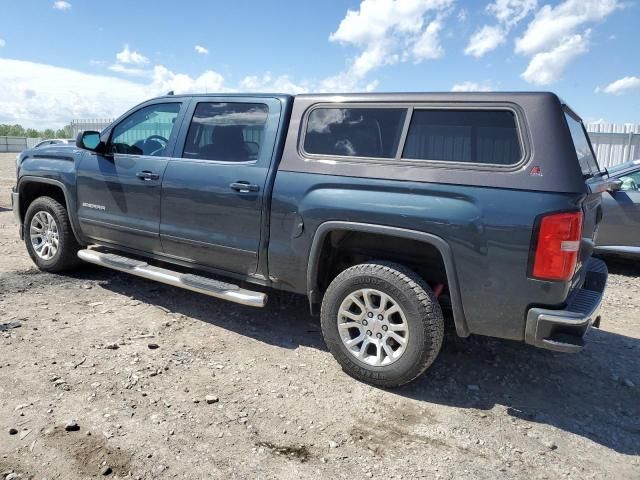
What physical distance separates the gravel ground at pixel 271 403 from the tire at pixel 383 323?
0.18m

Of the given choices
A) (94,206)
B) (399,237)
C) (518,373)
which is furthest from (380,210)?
(94,206)

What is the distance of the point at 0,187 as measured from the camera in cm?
1464

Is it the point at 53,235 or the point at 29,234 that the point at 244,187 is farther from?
the point at 29,234

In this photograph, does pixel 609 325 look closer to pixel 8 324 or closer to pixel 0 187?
pixel 8 324

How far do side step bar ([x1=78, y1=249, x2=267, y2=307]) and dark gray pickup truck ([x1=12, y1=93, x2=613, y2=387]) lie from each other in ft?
0.06

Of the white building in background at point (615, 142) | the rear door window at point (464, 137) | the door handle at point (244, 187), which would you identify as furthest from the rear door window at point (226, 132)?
the white building in background at point (615, 142)

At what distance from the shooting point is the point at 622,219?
253 inches

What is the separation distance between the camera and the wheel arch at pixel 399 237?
Result: 316 centimetres

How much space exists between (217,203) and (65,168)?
2.20 meters

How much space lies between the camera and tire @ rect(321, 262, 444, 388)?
10.8 feet

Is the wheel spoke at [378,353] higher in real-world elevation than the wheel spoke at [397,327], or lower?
lower

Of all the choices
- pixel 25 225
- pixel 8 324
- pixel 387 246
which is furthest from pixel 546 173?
pixel 25 225

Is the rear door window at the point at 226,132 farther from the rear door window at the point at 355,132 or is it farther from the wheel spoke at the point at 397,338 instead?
the wheel spoke at the point at 397,338

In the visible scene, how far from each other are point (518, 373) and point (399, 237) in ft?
4.84
